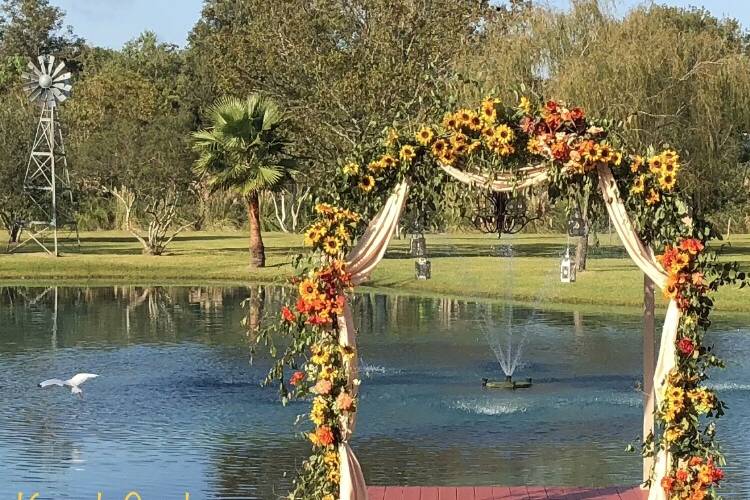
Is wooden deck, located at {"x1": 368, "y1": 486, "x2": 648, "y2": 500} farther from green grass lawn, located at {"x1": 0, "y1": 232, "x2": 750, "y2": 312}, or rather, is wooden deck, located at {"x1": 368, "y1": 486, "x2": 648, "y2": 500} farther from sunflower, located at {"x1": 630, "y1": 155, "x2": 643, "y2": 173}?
green grass lawn, located at {"x1": 0, "y1": 232, "x2": 750, "y2": 312}

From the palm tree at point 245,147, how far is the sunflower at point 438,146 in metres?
25.8

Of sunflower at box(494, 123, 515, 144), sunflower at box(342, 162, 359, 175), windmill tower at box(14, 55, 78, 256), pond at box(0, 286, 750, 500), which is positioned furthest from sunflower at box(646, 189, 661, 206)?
windmill tower at box(14, 55, 78, 256)

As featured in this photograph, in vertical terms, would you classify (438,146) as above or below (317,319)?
above

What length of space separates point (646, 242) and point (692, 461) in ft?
4.83

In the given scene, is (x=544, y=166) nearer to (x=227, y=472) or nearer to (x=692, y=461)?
(x=692, y=461)

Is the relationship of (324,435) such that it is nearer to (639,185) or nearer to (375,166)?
(375,166)

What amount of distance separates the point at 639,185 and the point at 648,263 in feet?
1.77

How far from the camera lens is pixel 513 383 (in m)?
17.0

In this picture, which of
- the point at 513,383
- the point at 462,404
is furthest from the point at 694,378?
the point at 513,383

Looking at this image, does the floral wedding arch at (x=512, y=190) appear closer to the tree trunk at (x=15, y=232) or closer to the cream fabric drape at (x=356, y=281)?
the cream fabric drape at (x=356, y=281)

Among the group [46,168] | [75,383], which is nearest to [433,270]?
[46,168]

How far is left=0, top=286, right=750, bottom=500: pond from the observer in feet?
39.4

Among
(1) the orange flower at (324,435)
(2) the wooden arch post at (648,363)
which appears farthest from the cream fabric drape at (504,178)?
(1) the orange flower at (324,435)

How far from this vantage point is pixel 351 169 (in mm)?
8977
